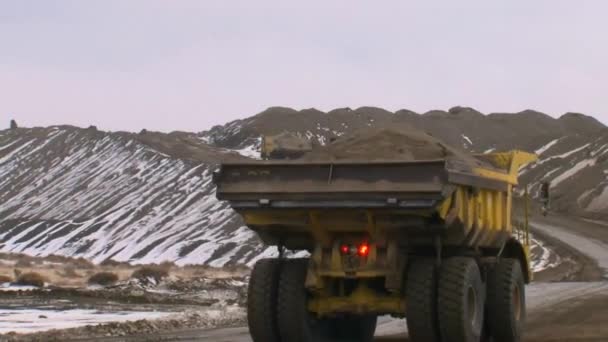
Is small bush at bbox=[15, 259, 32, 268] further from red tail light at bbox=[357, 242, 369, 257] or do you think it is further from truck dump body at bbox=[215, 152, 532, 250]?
red tail light at bbox=[357, 242, 369, 257]

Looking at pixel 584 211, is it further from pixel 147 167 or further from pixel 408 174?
pixel 408 174

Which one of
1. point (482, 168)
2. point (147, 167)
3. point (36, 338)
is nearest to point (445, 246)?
point (482, 168)

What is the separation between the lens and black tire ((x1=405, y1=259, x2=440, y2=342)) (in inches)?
463

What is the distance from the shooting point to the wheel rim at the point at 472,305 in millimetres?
12273

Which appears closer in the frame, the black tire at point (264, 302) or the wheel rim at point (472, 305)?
the wheel rim at point (472, 305)

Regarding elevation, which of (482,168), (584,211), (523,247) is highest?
(482,168)

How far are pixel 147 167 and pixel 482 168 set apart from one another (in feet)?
258

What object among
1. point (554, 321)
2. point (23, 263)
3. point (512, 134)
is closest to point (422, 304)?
point (554, 321)

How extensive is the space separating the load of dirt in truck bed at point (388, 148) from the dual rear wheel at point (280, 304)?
1417mm

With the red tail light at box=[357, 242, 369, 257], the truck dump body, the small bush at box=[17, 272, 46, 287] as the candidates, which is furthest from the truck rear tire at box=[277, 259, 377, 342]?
the small bush at box=[17, 272, 46, 287]

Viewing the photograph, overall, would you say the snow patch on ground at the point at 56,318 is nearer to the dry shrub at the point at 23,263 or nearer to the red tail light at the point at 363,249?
the red tail light at the point at 363,249

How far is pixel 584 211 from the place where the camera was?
220 ft

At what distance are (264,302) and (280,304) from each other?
0.22 meters

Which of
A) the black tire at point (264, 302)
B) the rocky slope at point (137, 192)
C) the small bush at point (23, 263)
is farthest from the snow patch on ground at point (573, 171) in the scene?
the black tire at point (264, 302)
